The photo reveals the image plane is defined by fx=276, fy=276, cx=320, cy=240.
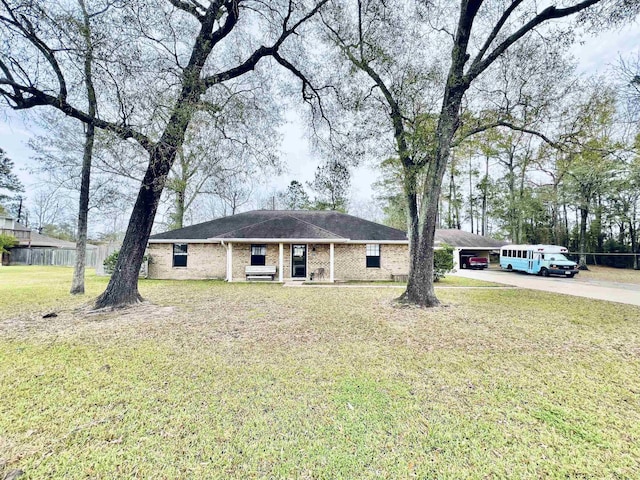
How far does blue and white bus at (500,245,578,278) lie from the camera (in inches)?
727

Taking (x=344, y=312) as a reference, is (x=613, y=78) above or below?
above

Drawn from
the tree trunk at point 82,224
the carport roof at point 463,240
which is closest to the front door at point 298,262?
the tree trunk at point 82,224

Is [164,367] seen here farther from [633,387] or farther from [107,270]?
[107,270]

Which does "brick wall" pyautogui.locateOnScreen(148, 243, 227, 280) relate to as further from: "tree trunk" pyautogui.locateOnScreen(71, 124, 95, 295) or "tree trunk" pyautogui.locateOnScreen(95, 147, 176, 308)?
"tree trunk" pyautogui.locateOnScreen(95, 147, 176, 308)

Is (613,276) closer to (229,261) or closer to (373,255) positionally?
(373,255)

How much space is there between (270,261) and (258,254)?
0.79 meters

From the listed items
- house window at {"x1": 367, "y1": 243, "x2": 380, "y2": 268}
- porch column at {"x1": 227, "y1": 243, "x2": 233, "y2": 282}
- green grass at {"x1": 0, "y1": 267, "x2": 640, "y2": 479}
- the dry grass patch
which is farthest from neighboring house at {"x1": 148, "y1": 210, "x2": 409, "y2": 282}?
the dry grass patch

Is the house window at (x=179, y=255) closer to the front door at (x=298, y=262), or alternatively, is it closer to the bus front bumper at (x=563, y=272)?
the front door at (x=298, y=262)

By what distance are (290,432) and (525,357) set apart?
162 inches

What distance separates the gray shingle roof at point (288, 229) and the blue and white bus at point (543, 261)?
10.7m

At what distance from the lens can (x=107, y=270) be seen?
16016 millimetres

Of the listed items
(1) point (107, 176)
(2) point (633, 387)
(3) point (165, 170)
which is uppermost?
(1) point (107, 176)

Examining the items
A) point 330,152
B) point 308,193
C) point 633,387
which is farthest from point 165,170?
point 308,193

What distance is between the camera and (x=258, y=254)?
15.5 metres
